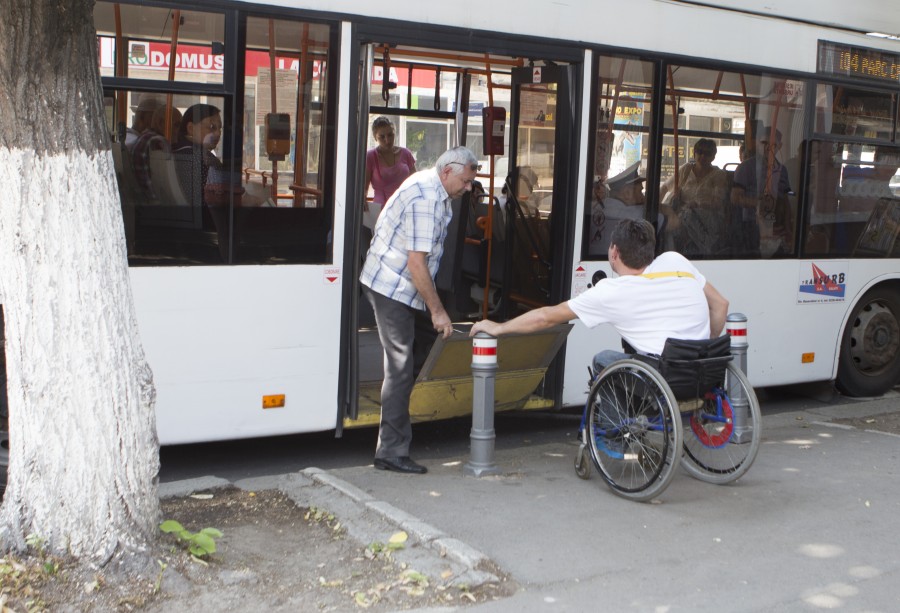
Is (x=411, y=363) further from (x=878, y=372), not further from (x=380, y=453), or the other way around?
(x=878, y=372)

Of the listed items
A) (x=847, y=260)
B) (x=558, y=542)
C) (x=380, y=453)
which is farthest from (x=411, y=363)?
(x=847, y=260)

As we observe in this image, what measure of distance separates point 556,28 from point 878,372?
4361 mm

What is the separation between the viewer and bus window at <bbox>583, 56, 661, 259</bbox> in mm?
7188

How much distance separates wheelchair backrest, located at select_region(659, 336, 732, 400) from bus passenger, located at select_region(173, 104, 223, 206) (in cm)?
251

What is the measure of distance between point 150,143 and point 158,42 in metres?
0.50

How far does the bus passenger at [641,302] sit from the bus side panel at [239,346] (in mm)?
1147

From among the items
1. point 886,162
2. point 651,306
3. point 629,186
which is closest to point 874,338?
point 886,162

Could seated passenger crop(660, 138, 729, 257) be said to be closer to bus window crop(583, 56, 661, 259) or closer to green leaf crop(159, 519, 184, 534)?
bus window crop(583, 56, 661, 259)

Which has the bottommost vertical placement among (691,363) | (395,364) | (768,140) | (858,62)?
(395,364)

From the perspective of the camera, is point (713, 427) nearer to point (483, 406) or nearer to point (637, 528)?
point (637, 528)

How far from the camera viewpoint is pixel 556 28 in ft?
22.6

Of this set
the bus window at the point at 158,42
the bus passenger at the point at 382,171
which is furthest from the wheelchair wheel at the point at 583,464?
the bus passenger at the point at 382,171

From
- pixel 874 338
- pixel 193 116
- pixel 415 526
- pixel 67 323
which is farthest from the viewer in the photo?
pixel 874 338

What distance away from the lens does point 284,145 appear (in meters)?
6.04
